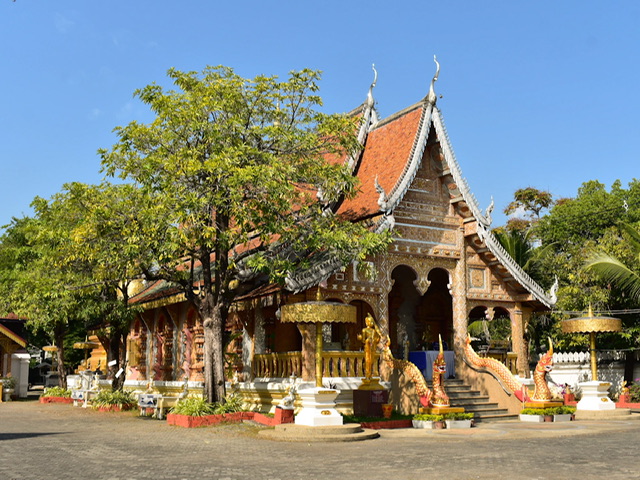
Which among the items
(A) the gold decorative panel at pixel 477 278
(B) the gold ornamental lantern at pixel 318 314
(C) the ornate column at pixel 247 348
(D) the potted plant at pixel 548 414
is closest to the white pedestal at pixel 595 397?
(D) the potted plant at pixel 548 414

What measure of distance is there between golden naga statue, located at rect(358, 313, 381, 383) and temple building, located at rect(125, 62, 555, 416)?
1.25 feet

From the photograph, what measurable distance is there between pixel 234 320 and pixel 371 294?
3.80 meters

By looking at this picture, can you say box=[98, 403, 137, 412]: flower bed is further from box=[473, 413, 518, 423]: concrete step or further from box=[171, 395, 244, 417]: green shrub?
box=[473, 413, 518, 423]: concrete step

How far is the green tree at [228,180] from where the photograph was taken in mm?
14117

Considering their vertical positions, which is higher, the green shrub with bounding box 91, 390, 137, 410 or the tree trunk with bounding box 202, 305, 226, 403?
the tree trunk with bounding box 202, 305, 226, 403

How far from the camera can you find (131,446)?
11375 mm

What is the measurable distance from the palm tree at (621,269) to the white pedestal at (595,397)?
190 inches

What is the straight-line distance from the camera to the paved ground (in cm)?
843

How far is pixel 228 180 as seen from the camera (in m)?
13.5

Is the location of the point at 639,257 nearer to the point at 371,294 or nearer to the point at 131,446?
the point at 371,294

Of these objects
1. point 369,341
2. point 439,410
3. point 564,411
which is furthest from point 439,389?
point 564,411

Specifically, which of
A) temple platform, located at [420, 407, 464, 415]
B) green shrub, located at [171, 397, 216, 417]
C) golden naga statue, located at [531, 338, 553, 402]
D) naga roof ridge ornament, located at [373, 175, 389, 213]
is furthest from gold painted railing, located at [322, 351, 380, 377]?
golden naga statue, located at [531, 338, 553, 402]

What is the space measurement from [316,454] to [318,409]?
101 inches

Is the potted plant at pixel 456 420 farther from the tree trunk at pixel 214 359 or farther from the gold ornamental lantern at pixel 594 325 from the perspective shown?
the gold ornamental lantern at pixel 594 325
